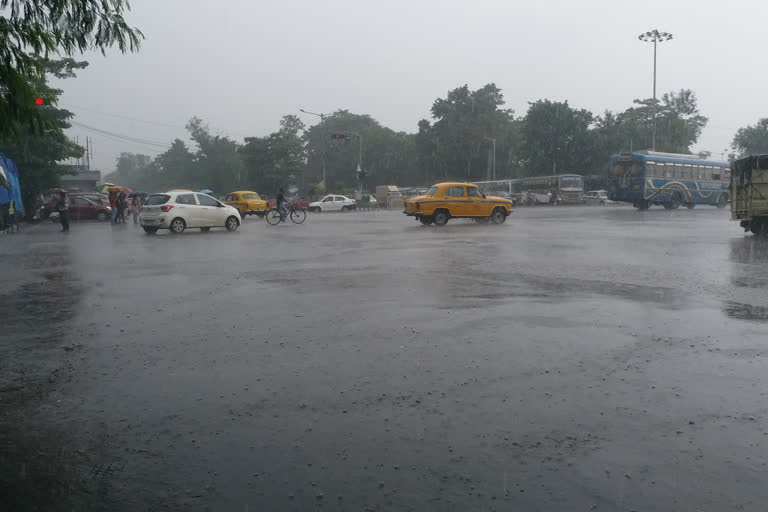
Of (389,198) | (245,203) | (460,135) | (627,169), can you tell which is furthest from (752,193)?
(460,135)

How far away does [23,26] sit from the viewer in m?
4.77

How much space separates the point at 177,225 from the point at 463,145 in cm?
6159

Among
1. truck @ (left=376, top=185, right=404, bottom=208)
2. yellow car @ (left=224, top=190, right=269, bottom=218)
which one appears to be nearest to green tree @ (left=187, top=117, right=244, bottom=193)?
truck @ (left=376, top=185, right=404, bottom=208)

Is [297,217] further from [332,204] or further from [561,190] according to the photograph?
[561,190]

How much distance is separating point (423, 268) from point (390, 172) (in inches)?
3321

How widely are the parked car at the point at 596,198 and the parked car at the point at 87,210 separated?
42360mm

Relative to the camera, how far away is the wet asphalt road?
3336 mm

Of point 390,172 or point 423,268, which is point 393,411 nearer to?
point 423,268

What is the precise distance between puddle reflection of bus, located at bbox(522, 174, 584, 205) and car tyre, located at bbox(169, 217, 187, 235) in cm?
4171

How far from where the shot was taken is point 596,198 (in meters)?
62.3

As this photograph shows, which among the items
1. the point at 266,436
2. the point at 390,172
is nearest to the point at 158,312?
the point at 266,436

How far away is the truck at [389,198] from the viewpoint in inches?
2370

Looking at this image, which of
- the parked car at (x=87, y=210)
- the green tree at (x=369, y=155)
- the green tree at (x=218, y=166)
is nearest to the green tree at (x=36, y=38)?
the parked car at (x=87, y=210)

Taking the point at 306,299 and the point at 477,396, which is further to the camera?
the point at 306,299
